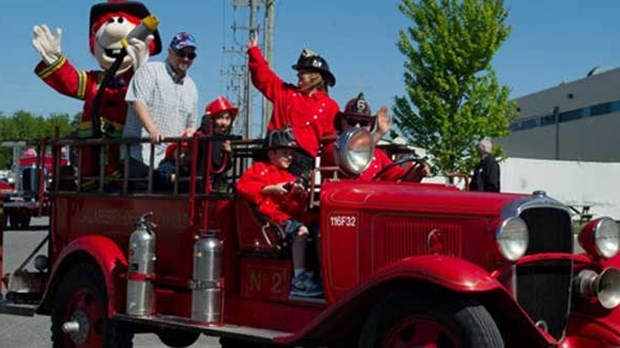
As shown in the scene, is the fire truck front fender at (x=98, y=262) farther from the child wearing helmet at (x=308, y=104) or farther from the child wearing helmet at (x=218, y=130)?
the child wearing helmet at (x=308, y=104)

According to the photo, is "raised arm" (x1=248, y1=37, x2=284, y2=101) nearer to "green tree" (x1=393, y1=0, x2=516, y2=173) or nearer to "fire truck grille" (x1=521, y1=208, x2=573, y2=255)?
"fire truck grille" (x1=521, y1=208, x2=573, y2=255)

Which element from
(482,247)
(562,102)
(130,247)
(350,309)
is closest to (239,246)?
(130,247)

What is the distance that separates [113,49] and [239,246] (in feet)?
10.4

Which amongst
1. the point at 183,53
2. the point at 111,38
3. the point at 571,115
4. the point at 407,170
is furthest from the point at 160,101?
the point at 571,115

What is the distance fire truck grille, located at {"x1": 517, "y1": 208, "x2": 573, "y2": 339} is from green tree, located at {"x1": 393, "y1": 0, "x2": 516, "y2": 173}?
2065cm

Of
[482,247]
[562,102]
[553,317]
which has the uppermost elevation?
[562,102]

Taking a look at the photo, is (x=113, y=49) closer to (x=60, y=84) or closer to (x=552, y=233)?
(x=60, y=84)

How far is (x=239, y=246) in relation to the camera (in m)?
6.77

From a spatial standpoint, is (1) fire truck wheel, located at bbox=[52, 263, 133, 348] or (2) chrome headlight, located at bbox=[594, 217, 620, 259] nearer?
(2) chrome headlight, located at bbox=[594, 217, 620, 259]

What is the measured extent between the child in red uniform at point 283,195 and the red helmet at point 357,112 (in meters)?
0.59

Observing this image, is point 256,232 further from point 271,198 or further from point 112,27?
point 112,27

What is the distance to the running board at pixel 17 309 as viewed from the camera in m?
7.96

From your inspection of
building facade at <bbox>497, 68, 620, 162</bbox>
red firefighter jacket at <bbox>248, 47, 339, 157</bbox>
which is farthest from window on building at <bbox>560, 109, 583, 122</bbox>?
red firefighter jacket at <bbox>248, 47, 339, 157</bbox>

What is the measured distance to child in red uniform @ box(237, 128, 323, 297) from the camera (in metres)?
6.25
